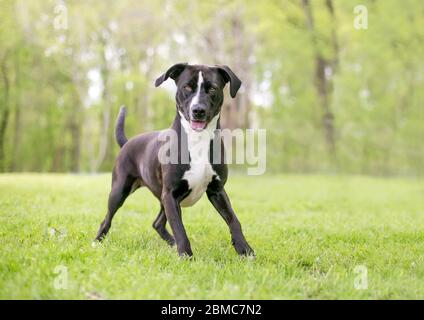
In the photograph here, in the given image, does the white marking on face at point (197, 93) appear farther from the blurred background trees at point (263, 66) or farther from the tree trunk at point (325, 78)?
the tree trunk at point (325, 78)

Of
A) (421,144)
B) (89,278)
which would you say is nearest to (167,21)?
(421,144)

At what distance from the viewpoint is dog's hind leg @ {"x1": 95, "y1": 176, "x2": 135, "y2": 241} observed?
5.24 metres

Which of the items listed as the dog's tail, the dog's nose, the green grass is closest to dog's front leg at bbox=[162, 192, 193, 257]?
the green grass

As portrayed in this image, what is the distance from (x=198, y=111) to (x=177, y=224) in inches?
38.8

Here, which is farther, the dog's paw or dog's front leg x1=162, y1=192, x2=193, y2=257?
the dog's paw

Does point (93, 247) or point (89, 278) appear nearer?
point (89, 278)

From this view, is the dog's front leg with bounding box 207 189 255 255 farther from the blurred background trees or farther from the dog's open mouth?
the blurred background trees

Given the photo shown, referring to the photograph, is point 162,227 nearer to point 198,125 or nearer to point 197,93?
point 198,125

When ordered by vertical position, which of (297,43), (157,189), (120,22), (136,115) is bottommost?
(157,189)

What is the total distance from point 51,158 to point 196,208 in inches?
1069

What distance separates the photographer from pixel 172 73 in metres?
4.71

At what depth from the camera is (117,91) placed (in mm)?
31109

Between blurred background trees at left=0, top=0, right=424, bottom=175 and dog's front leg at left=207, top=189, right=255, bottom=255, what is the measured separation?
14904 millimetres

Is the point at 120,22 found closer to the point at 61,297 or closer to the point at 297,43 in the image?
the point at 297,43
